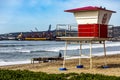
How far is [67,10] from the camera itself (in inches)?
910

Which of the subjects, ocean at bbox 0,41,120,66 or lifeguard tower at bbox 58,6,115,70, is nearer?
lifeguard tower at bbox 58,6,115,70

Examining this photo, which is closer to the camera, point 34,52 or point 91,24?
point 91,24

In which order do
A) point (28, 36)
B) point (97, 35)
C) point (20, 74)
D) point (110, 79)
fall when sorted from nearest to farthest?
point (110, 79)
point (20, 74)
point (97, 35)
point (28, 36)

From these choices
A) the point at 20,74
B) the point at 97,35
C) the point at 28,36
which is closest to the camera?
the point at 20,74

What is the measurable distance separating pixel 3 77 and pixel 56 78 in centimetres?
216

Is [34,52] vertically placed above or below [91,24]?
below

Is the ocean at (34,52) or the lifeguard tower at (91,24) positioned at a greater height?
the lifeguard tower at (91,24)

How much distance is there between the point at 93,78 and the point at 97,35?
811cm

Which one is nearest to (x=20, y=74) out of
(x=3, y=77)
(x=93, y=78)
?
(x=3, y=77)

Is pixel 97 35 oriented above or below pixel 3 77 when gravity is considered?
above

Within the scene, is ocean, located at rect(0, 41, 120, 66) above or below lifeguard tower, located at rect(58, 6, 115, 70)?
below

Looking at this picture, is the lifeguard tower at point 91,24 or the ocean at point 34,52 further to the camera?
the ocean at point 34,52

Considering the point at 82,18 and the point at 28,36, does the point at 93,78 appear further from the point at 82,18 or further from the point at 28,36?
the point at 28,36

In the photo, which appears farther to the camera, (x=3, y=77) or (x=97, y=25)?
(x=97, y=25)
